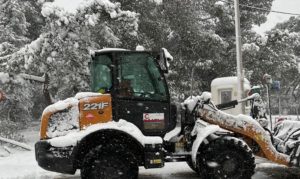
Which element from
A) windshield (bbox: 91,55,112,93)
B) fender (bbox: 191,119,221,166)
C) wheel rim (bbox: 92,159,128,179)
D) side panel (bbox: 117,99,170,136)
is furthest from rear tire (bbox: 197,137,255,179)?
windshield (bbox: 91,55,112,93)

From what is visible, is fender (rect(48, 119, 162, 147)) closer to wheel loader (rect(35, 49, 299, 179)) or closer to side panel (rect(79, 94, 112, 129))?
wheel loader (rect(35, 49, 299, 179))

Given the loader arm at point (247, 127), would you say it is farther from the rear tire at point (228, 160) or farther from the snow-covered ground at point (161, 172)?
the snow-covered ground at point (161, 172)

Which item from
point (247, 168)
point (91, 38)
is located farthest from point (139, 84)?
point (91, 38)

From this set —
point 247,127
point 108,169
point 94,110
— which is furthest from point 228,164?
point 94,110

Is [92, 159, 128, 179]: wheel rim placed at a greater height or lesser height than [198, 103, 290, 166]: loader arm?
lesser

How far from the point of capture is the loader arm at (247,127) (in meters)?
8.38

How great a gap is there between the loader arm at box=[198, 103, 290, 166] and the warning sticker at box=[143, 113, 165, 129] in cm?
90

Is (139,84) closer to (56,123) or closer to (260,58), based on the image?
(56,123)

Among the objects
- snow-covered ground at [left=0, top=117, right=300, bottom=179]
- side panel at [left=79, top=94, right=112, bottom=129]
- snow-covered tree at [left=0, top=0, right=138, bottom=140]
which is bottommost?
snow-covered ground at [left=0, top=117, right=300, bottom=179]

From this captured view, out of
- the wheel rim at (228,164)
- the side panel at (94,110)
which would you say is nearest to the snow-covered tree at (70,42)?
the side panel at (94,110)

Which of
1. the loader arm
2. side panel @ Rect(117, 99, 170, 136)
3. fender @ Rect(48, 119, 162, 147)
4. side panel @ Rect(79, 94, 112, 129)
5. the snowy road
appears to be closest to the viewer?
fender @ Rect(48, 119, 162, 147)

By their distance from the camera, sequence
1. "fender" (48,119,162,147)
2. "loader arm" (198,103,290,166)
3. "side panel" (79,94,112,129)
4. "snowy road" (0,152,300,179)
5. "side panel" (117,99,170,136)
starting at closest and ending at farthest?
1. "fender" (48,119,162,147)
2. "side panel" (79,94,112,129)
3. "side panel" (117,99,170,136)
4. "loader arm" (198,103,290,166)
5. "snowy road" (0,152,300,179)

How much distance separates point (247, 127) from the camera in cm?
857

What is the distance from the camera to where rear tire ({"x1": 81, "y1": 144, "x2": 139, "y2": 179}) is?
7715 mm
